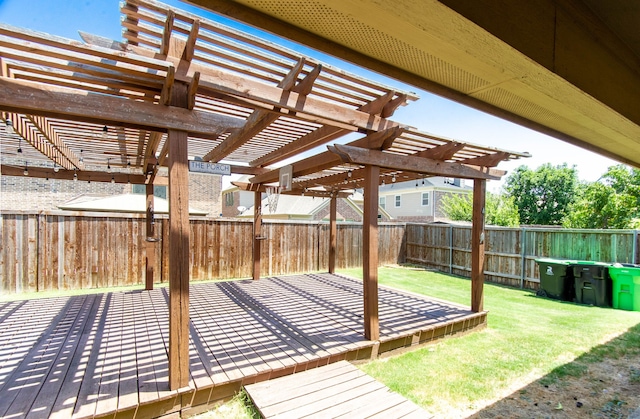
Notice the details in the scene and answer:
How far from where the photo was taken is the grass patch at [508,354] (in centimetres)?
314

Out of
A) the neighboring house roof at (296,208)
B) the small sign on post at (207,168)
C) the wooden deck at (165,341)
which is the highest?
the small sign on post at (207,168)

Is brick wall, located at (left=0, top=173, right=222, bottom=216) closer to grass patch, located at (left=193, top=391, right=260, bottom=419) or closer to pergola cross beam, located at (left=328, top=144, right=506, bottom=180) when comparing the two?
grass patch, located at (left=193, top=391, right=260, bottom=419)

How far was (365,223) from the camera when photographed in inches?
151

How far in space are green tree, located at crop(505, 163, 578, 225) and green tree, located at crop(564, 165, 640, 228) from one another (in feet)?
20.2

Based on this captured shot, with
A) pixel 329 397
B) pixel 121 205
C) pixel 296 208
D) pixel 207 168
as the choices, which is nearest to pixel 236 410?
pixel 329 397

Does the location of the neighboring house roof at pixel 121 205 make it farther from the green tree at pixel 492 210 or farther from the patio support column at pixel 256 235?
the green tree at pixel 492 210

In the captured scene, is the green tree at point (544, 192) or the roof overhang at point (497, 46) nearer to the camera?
the roof overhang at point (497, 46)

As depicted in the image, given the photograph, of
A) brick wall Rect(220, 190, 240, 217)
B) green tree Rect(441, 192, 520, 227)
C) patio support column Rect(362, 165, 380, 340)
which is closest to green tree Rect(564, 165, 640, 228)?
green tree Rect(441, 192, 520, 227)

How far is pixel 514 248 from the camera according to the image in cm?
827

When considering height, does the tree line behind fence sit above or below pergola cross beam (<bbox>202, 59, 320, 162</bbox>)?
below

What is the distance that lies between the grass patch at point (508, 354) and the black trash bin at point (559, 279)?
0.49 metres

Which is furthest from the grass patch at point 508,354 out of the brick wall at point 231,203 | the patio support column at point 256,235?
the brick wall at point 231,203

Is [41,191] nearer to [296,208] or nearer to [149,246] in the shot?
[149,246]

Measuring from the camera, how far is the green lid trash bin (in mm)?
5809
